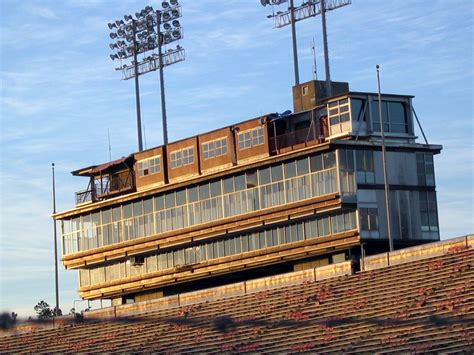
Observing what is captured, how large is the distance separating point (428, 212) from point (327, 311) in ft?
31.9

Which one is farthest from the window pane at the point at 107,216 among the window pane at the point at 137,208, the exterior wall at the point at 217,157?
the exterior wall at the point at 217,157

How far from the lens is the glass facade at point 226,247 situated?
156ft

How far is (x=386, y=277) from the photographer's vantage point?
137 feet

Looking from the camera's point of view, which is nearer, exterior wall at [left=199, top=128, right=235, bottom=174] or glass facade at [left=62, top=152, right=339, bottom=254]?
glass facade at [left=62, top=152, right=339, bottom=254]

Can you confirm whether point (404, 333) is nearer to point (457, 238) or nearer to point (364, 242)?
point (457, 238)

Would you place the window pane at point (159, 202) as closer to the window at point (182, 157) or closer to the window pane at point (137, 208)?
the window pane at point (137, 208)

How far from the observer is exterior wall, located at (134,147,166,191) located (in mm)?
56500

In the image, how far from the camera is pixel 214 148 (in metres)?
53.5

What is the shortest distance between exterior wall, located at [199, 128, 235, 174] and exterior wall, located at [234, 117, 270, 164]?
399mm

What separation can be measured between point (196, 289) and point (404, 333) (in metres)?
24.7

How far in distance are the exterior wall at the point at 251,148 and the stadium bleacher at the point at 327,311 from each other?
19.0ft

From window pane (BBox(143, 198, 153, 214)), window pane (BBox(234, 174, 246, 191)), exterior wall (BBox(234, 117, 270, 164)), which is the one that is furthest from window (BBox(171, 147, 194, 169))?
window pane (BBox(234, 174, 246, 191))

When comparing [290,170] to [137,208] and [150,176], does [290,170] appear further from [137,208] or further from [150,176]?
[137,208]

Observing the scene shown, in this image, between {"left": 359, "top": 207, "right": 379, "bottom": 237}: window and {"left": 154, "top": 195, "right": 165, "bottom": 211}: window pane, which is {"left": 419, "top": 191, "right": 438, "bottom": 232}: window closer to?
{"left": 359, "top": 207, "right": 379, "bottom": 237}: window
